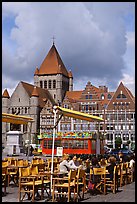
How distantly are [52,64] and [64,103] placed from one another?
17920 millimetres

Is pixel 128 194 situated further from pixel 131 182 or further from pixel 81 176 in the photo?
pixel 131 182

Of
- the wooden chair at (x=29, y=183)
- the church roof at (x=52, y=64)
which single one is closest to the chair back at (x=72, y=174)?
the wooden chair at (x=29, y=183)

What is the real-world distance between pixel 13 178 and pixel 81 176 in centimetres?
374

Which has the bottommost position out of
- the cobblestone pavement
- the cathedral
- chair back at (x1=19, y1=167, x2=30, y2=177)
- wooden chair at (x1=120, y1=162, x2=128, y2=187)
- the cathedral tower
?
the cobblestone pavement

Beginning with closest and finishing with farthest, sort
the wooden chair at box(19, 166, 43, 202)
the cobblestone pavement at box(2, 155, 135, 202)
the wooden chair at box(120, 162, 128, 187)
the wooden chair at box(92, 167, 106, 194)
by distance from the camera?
the wooden chair at box(19, 166, 43, 202), the cobblestone pavement at box(2, 155, 135, 202), the wooden chair at box(92, 167, 106, 194), the wooden chair at box(120, 162, 128, 187)

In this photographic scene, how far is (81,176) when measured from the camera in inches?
371

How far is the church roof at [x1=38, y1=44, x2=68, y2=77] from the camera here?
306 ft

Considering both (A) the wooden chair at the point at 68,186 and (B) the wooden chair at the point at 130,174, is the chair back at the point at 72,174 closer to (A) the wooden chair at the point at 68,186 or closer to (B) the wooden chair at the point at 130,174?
(A) the wooden chair at the point at 68,186

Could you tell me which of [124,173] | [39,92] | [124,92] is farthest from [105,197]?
[39,92]

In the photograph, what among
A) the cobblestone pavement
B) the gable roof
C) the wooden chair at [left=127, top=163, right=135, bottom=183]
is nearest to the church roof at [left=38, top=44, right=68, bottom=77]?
the gable roof

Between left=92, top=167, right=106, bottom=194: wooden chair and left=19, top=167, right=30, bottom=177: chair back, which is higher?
left=19, top=167, right=30, bottom=177: chair back

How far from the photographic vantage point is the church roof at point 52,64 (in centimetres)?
9329

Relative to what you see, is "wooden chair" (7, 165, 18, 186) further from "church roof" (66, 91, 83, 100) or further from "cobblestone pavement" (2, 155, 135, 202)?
"church roof" (66, 91, 83, 100)

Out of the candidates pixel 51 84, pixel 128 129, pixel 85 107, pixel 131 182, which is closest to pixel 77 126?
pixel 85 107
